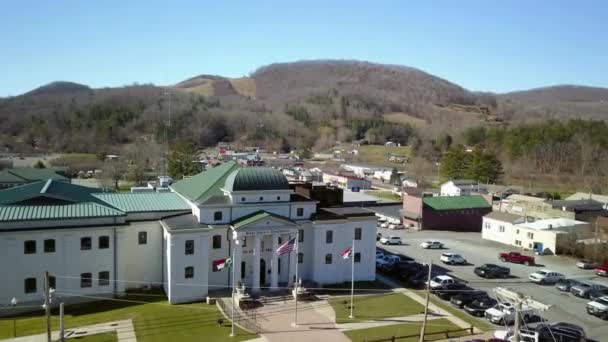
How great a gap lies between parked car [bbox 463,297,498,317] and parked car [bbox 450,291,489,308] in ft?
1.25

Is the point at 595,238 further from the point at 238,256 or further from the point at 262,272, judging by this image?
the point at 238,256

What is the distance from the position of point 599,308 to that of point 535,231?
20007 millimetres

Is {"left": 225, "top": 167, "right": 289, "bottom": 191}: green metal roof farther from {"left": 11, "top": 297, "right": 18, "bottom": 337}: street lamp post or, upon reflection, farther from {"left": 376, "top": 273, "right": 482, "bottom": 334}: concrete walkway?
{"left": 11, "top": 297, "right": 18, "bottom": 337}: street lamp post

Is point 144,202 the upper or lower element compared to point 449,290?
upper

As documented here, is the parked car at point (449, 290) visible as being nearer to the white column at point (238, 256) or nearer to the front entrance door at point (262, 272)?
the front entrance door at point (262, 272)

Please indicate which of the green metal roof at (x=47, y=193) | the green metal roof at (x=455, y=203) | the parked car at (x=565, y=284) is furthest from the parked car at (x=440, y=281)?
the green metal roof at (x=455, y=203)

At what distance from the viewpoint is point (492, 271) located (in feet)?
136

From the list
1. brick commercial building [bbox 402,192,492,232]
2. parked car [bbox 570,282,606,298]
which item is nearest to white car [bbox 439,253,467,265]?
parked car [bbox 570,282,606,298]

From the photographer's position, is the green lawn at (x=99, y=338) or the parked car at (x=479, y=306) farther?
the parked car at (x=479, y=306)

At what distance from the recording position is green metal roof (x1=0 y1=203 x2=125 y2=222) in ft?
103

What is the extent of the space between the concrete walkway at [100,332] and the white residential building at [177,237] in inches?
171

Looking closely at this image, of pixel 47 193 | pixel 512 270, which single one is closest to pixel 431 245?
pixel 512 270

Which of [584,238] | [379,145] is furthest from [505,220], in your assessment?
[379,145]

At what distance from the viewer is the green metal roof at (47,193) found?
3319 cm
